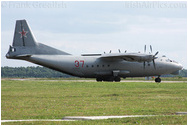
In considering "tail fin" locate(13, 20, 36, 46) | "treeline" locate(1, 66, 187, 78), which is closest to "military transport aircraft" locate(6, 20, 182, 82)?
"tail fin" locate(13, 20, 36, 46)

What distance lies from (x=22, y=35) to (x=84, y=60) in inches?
427

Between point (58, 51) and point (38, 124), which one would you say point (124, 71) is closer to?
point (58, 51)

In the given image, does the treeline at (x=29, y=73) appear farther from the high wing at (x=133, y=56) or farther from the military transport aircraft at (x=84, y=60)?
the high wing at (x=133, y=56)

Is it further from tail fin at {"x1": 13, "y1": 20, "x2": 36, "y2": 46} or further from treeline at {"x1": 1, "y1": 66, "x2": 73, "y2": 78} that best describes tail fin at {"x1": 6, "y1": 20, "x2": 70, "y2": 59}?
treeline at {"x1": 1, "y1": 66, "x2": 73, "y2": 78}

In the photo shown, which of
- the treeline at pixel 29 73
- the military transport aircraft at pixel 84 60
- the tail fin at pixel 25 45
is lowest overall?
the treeline at pixel 29 73

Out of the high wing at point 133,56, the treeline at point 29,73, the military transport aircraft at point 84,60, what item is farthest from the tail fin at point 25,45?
the treeline at point 29,73

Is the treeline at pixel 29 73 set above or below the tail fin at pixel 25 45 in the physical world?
below

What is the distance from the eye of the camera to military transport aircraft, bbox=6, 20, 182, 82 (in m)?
62.9

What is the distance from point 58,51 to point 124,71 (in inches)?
448

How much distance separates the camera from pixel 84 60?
212 feet

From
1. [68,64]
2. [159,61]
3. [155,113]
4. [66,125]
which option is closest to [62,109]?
[155,113]

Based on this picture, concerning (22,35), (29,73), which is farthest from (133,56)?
(29,73)

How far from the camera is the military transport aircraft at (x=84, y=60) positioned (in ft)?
206

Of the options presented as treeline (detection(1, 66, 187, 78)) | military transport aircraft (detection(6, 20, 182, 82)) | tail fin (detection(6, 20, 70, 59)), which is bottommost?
treeline (detection(1, 66, 187, 78))
